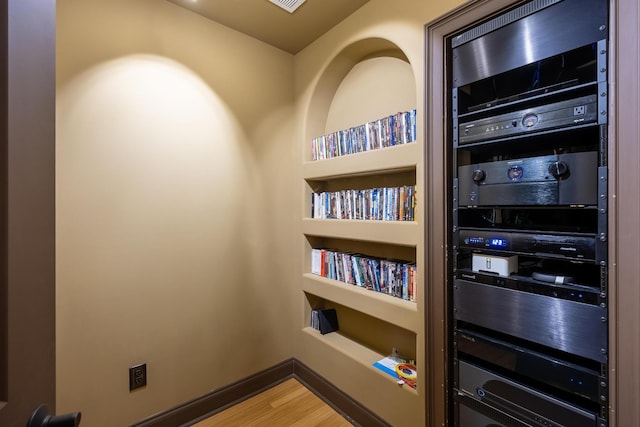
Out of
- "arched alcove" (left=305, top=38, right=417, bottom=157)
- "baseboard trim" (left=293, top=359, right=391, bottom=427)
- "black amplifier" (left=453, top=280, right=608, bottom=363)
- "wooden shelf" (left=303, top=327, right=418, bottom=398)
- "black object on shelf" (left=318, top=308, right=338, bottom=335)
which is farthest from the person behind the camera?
"black object on shelf" (left=318, top=308, right=338, bottom=335)

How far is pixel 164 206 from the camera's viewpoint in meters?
1.75

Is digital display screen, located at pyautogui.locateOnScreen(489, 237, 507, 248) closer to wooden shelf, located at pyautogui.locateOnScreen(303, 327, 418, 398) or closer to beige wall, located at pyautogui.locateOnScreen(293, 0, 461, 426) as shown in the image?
A: beige wall, located at pyautogui.locateOnScreen(293, 0, 461, 426)

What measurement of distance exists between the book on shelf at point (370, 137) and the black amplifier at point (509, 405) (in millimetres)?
1175

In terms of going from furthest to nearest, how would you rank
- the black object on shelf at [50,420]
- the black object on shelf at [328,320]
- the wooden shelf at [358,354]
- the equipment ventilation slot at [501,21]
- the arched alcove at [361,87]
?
the black object on shelf at [328,320] < the arched alcove at [361,87] < the wooden shelf at [358,354] < the equipment ventilation slot at [501,21] < the black object on shelf at [50,420]

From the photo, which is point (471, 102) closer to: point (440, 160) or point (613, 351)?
point (440, 160)

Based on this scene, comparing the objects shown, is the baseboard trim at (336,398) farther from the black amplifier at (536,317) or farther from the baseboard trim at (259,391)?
the black amplifier at (536,317)

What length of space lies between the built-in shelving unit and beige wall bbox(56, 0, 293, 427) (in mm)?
228

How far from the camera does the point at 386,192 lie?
1.76 meters

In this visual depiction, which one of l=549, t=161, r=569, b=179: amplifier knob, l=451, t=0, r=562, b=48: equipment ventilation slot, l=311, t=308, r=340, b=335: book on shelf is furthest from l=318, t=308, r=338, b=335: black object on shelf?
l=451, t=0, r=562, b=48: equipment ventilation slot

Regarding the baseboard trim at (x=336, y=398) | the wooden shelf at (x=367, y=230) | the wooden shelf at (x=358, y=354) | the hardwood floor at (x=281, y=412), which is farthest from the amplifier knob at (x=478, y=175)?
the hardwood floor at (x=281, y=412)

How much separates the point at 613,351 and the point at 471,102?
1079 millimetres

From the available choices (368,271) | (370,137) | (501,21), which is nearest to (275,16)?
(370,137)

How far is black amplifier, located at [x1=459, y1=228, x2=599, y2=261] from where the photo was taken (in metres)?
1.01

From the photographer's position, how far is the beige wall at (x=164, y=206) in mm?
1483
